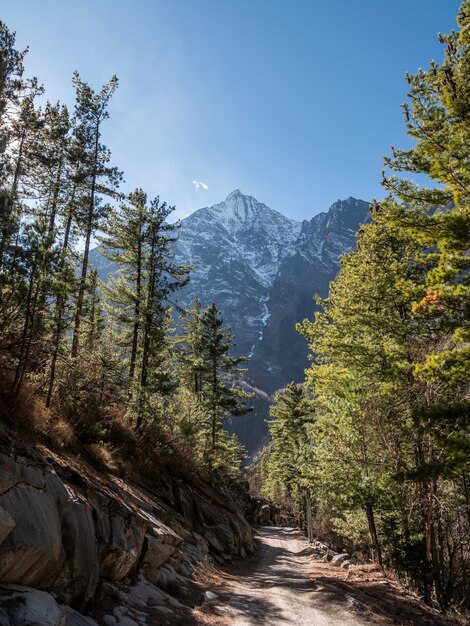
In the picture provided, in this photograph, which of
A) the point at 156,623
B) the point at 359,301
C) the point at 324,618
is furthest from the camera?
the point at 359,301

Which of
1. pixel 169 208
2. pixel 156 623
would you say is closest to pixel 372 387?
pixel 156 623

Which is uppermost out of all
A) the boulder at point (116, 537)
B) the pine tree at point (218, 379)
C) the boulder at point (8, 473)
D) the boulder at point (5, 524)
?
the pine tree at point (218, 379)

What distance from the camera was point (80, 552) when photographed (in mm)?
6176

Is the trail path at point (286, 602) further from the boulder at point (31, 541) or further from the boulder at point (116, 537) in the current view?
the boulder at point (31, 541)

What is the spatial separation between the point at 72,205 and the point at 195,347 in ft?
54.8

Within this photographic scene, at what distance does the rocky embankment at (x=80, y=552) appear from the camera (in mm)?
4699

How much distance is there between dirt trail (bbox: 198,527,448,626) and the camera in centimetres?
828

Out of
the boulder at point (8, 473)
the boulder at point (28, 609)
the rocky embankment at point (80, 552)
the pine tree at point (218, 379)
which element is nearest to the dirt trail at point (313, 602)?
the rocky embankment at point (80, 552)

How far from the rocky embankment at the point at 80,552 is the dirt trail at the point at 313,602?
114 centimetres

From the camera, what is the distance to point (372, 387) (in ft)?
40.4

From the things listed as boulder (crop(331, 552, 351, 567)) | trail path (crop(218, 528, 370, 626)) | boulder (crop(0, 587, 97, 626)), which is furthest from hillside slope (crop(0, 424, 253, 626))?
boulder (crop(331, 552, 351, 567))

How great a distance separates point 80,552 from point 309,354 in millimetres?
10376

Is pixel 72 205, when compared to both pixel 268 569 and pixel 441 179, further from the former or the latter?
pixel 268 569

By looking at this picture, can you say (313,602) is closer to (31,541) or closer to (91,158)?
(31,541)
